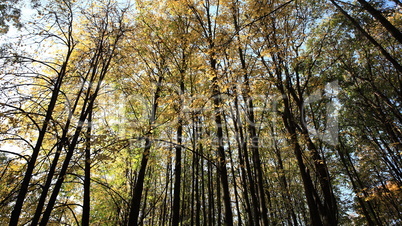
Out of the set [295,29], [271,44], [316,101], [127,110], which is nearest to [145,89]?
[127,110]

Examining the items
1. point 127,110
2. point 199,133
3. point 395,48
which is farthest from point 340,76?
point 127,110

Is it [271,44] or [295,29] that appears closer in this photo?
[271,44]

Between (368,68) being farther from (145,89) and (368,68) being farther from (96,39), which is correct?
(96,39)

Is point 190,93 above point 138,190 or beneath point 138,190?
above

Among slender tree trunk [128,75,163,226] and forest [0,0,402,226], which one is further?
slender tree trunk [128,75,163,226]

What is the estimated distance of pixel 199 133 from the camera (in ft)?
35.8

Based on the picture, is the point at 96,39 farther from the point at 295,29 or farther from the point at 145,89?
the point at 295,29

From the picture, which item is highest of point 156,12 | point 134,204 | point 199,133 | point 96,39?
point 156,12

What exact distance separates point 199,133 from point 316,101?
6.87 meters

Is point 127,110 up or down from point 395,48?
down

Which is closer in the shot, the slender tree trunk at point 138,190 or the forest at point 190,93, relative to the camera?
the forest at point 190,93

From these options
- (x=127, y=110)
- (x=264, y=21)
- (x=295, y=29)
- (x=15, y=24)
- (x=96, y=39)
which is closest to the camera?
(x=15, y=24)

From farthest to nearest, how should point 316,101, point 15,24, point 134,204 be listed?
point 316,101 < point 134,204 < point 15,24

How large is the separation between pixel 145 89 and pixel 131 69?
117 cm
